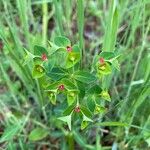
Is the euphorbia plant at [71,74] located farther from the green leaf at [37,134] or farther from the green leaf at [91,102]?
the green leaf at [37,134]

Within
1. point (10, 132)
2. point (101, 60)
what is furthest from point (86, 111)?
point (10, 132)

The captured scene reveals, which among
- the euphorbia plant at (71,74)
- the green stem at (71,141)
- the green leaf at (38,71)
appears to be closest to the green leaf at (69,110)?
the euphorbia plant at (71,74)

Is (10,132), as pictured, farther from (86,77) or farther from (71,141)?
(86,77)

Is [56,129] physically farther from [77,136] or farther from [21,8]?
[21,8]

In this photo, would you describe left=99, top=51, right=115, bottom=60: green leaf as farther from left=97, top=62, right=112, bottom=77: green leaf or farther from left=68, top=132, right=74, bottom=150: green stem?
left=68, top=132, right=74, bottom=150: green stem

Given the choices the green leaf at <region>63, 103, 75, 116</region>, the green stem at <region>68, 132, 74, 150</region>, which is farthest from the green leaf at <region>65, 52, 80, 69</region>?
the green stem at <region>68, 132, 74, 150</region>

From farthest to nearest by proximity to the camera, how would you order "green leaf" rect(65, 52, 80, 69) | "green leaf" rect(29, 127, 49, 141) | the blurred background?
"green leaf" rect(29, 127, 49, 141) → the blurred background → "green leaf" rect(65, 52, 80, 69)

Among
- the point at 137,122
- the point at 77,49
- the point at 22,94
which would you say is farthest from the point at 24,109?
the point at 77,49
